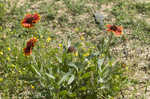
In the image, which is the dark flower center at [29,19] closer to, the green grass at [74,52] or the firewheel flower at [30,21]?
the firewheel flower at [30,21]

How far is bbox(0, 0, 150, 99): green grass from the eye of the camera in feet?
8.60

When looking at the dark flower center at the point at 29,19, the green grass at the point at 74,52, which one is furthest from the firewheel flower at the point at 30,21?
the green grass at the point at 74,52

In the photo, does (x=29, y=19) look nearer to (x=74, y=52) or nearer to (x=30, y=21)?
(x=30, y=21)

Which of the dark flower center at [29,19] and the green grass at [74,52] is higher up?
the dark flower center at [29,19]

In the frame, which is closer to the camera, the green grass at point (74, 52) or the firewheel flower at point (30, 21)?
the firewheel flower at point (30, 21)

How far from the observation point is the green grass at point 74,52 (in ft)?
8.60

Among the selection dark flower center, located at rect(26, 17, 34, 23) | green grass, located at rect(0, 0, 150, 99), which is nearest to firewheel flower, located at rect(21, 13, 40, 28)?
dark flower center, located at rect(26, 17, 34, 23)

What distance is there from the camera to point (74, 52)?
2.65m

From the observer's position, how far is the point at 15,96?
9.61ft

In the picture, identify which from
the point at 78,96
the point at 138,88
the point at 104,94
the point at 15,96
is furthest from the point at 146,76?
the point at 15,96

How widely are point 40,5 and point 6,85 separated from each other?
85.4 inches

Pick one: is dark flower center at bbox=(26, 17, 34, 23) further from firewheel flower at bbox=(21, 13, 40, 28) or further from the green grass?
the green grass

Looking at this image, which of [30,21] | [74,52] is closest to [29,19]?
[30,21]

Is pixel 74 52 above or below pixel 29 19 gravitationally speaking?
below
